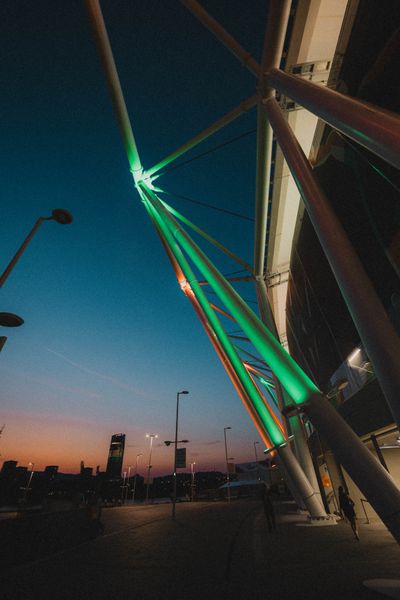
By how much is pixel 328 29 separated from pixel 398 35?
9.29 ft

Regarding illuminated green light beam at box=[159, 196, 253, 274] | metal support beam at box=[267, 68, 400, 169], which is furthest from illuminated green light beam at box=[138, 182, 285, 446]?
metal support beam at box=[267, 68, 400, 169]

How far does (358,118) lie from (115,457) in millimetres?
61612

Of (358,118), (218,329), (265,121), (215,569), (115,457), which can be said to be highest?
(115,457)

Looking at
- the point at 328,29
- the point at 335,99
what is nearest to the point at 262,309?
the point at 328,29

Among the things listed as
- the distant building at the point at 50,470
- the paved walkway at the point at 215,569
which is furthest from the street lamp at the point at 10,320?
the distant building at the point at 50,470

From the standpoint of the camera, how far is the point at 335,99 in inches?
187

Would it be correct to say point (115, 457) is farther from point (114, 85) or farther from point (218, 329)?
point (114, 85)

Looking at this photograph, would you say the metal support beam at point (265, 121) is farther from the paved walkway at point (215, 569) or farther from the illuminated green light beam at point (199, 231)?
the paved walkway at point (215, 569)

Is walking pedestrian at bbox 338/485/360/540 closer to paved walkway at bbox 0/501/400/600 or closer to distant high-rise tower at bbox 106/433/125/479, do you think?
paved walkway at bbox 0/501/400/600

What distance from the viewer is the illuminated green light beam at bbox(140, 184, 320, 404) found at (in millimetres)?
6953

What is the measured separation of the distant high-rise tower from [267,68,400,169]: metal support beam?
57654 mm

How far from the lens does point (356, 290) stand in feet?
16.5

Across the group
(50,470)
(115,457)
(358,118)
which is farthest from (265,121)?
(50,470)

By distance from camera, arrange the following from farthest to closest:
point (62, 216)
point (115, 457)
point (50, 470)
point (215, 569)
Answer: point (50, 470) → point (115, 457) → point (62, 216) → point (215, 569)
